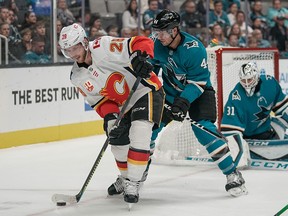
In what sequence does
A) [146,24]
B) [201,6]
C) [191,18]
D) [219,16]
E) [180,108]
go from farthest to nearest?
[219,16]
[201,6]
[191,18]
[146,24]
[180,108]

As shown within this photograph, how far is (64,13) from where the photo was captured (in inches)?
335

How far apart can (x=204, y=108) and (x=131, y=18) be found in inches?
175

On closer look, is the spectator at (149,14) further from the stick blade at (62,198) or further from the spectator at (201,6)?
the stick blade at (62,198)

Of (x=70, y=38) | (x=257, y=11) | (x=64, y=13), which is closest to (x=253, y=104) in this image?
(x=70, y=38)

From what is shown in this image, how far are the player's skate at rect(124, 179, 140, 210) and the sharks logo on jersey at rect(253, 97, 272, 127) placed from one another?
1903 millimetres

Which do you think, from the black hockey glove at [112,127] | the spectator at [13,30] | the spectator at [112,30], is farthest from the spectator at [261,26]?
the black hockey glove at [112,127]

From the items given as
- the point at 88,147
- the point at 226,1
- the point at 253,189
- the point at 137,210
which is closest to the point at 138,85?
the point at 137,210

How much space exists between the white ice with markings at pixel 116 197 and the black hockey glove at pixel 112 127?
39 centimetres

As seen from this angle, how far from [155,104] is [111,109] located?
0.25 metres

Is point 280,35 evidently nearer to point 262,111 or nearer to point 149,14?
point 149,14

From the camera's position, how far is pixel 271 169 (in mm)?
6230

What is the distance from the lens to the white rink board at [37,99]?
24.8ft

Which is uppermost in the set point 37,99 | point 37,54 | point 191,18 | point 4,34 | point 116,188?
point 4,34

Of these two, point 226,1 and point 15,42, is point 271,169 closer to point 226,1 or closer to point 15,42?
point 15,42
